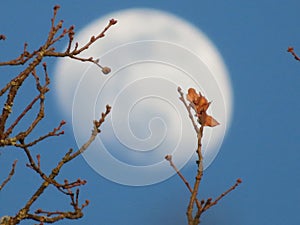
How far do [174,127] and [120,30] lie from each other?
33 centimetres

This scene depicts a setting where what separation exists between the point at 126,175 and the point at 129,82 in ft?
0.88

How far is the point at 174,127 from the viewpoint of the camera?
1.42 m

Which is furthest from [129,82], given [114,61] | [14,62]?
[14,62]

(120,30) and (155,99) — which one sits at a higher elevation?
(120,30)

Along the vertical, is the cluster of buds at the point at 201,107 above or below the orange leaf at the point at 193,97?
below

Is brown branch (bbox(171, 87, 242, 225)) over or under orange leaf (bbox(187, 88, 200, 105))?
under

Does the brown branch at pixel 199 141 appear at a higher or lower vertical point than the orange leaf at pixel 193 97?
lower

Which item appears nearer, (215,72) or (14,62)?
(14,62)

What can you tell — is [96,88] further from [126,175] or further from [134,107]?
[126,175]

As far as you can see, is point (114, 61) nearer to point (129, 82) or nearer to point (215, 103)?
point (129, 82)

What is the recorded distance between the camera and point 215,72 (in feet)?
4.86

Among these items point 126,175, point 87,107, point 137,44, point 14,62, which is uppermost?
point 137,44

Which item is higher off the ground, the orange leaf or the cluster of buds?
the orange leaf

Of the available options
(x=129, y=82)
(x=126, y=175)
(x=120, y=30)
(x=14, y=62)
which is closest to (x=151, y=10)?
(x=120, y=30)
